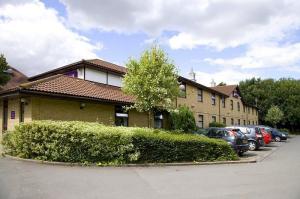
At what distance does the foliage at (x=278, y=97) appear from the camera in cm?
6750

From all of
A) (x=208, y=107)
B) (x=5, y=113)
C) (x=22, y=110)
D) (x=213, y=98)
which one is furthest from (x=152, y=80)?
(x=213, y=98)

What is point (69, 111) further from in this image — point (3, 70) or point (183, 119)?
point (3, 70)

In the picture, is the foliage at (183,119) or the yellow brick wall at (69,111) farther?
the foliage at (183,119)

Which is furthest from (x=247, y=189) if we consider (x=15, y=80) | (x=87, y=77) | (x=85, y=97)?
(x=15, y=80)

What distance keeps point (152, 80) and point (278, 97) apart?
180 ft

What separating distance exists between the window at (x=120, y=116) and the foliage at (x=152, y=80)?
154 inches

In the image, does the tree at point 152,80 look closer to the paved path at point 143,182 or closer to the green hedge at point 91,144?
the green hedge at point 91,144

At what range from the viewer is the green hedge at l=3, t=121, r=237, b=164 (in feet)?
47.0

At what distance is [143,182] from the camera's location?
10953 millimetres

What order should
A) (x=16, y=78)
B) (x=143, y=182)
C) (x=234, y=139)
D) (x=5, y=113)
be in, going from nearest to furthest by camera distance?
(x=143, y=182), (x=234, y=139), (x=5, y=113), (x=16, y=78)

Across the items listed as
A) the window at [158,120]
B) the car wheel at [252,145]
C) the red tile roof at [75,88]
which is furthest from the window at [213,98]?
the red tile roof at [75,88]

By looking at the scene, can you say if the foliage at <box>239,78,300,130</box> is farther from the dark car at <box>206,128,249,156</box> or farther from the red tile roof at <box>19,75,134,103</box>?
the dark car at <box>206,128,249,156</box>

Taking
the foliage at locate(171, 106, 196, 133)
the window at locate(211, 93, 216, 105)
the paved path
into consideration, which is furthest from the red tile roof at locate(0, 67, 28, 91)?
the paved path

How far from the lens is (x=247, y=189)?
10.0m
